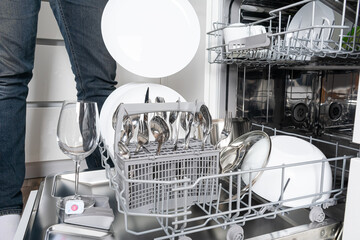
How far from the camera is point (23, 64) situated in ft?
2.93

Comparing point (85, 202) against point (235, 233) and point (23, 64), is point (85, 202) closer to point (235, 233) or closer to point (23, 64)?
point (235, 233)

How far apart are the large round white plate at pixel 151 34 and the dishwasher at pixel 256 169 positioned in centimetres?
9

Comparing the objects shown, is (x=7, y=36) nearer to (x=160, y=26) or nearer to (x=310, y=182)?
(x=160, y=26)

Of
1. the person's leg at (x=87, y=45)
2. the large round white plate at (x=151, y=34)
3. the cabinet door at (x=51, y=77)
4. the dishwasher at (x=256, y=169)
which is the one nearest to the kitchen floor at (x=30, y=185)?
the cabinet door at (x=51, y=77)

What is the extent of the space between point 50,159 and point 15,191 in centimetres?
65

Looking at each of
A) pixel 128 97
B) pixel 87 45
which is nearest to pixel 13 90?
pixel 87 45

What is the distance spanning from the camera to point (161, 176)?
0.46 m

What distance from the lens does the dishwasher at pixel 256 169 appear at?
0.44 m

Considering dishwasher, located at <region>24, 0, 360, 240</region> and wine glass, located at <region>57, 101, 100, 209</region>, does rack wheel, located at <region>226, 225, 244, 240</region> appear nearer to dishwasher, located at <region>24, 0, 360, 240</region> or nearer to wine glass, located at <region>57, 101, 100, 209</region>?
dishwasher, located at <region>24, 0, 360, 240</region>

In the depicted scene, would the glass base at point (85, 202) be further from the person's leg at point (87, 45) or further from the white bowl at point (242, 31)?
the white bowl at point (242, 31)

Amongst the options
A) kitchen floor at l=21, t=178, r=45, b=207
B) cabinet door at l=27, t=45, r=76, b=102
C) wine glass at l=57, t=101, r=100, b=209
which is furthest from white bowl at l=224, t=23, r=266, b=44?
kitchen floor at l=21, t=178, r=45, b=207

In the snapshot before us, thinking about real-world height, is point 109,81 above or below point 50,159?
above

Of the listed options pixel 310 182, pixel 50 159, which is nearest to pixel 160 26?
pixel 310 182

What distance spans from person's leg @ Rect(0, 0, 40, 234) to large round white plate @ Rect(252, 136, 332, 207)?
0.70 m
